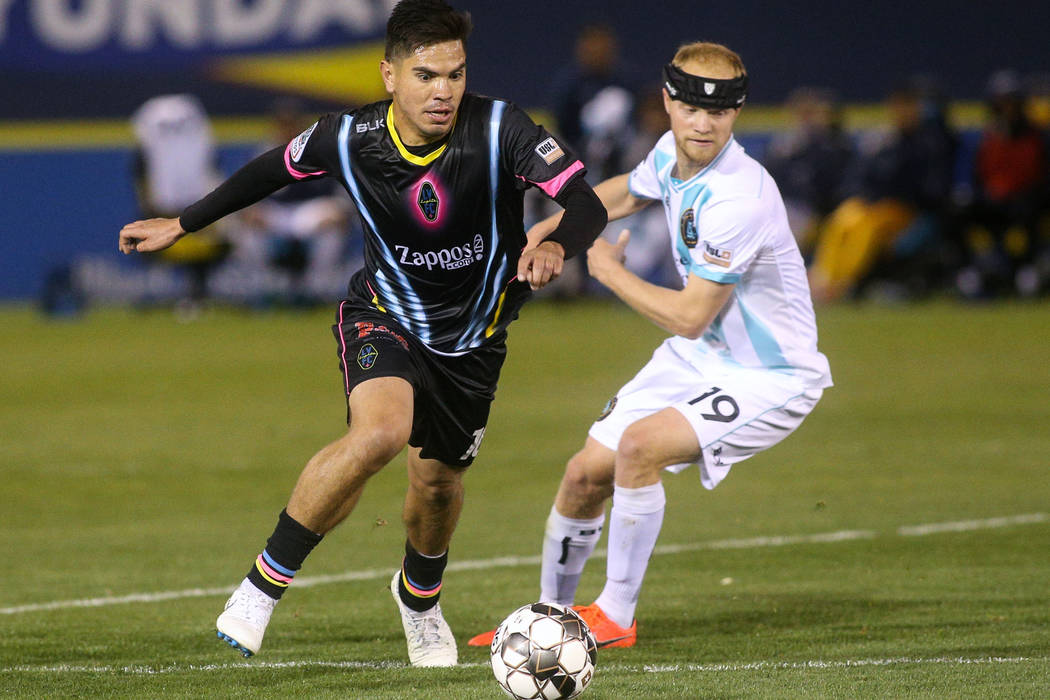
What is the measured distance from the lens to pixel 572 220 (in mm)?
5594

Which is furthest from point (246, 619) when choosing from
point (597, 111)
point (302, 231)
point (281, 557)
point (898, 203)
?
point (898, 203)

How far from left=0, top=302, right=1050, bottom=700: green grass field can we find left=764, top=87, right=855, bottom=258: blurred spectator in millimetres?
4597

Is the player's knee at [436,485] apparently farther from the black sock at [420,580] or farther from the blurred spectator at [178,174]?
the blurred spectator at [178,174]

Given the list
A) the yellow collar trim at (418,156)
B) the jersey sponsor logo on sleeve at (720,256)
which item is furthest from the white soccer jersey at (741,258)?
the yellow collar trim at (418,156)

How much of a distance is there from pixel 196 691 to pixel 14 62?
1977cm

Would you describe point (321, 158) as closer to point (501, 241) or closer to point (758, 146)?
point (501, 241)

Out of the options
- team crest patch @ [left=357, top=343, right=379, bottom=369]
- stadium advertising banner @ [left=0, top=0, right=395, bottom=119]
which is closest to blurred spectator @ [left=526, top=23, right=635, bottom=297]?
stadium advertising banner @ [left=0, top=0, right=395, bottom=119]

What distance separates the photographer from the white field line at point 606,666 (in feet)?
18.2

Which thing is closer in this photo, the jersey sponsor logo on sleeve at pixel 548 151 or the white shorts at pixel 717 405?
the jersey sponsor logo on sleeve at pixel 548 151

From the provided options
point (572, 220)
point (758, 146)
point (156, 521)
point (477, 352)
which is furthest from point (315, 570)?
point (758, 146)

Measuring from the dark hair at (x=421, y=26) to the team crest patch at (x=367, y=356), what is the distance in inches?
41.4

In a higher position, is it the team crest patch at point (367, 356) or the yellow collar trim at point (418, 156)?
the yellow collar trim at point (418, 156)

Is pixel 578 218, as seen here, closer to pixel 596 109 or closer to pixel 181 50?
pixel 596 109

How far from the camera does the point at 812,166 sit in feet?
67.7
